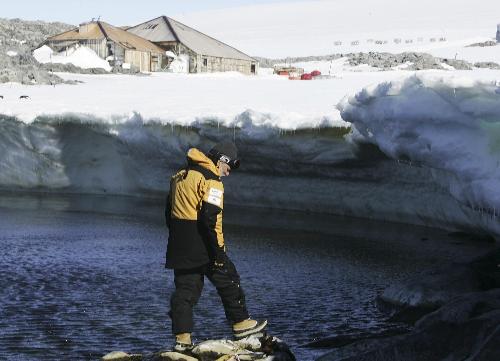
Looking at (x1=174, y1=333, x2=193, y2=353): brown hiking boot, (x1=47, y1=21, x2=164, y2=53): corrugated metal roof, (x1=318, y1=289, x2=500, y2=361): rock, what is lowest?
(x1=174, y1=333, x2=193, y2=353): brown hiking boot

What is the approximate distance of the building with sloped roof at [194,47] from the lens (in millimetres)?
46188

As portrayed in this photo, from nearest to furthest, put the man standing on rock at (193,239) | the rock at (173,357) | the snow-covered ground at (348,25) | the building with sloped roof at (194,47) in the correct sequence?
the rock at (173,357) < the man standing on rock at (193,239) < the building with sloped roof at (194,47) < the snow-covered ground at (348,25)

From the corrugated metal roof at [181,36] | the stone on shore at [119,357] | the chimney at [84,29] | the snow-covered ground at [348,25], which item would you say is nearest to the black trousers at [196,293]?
the stone on shore at [119,357]

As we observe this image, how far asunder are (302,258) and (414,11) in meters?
117

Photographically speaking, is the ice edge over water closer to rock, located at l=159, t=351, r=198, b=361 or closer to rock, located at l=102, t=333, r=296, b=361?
rock, located at l=102, t=333, r=296, b=361

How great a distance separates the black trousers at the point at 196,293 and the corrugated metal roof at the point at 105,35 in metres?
37.9

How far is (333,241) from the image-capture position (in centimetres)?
1201

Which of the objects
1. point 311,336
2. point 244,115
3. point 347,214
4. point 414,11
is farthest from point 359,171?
point 414,11

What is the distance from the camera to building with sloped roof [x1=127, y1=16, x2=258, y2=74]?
46.2 metres

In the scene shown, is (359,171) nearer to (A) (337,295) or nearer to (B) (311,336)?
(A) (337,295)

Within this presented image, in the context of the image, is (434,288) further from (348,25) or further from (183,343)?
(348,25)

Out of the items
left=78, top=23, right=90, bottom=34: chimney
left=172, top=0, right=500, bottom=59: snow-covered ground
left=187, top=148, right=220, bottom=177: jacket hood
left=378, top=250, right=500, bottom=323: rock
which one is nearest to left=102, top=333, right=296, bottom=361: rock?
left=187, top=148, right=220, bottom=177: jacket hood

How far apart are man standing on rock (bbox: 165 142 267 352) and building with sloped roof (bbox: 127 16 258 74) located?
1597 inches

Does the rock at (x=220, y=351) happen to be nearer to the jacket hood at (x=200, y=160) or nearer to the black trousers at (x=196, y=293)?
the black trousers at (x=196, y=293)
